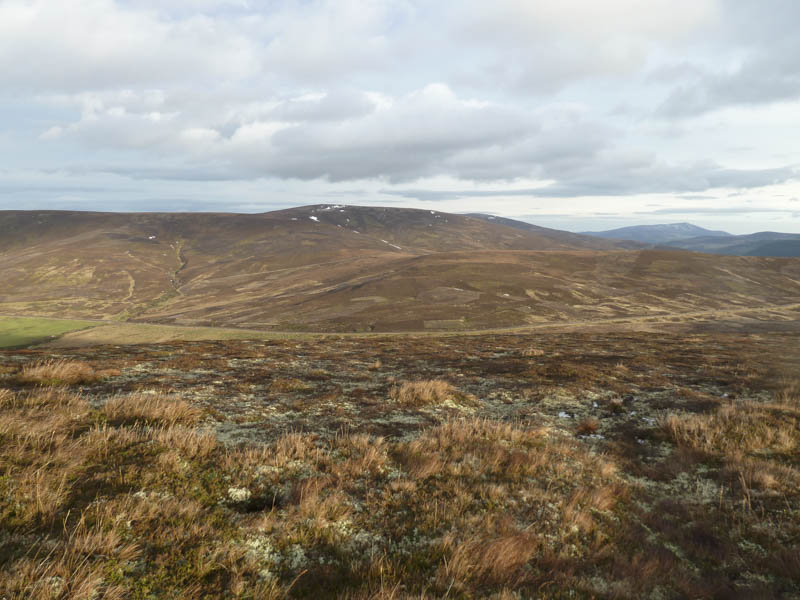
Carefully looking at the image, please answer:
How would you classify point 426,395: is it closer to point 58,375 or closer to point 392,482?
point 392,482

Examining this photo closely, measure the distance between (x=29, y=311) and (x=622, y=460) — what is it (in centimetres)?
20272

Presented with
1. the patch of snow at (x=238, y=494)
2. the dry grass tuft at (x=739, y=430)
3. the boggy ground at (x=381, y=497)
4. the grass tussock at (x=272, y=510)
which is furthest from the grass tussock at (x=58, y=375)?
the dry grass tuft at (x=739, y=430)

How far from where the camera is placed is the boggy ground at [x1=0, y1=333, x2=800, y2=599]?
4574mm

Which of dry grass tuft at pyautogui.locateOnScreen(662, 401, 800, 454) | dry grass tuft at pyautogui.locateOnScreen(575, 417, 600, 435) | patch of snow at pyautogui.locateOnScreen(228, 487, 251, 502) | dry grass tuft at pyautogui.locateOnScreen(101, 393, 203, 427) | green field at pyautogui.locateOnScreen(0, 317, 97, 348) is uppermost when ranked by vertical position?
dry grass tuft at pyautogui.locateOnScreen(101, 393, 203, 427)

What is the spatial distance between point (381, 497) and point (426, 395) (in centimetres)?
648

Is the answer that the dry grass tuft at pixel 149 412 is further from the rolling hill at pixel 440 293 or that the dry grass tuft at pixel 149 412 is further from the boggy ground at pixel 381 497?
the rolling hill at pixel 440 293

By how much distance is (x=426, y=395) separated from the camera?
12781 millimetres

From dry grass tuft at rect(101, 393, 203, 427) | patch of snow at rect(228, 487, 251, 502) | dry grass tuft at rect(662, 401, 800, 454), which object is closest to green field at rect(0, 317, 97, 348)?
dry grass tuft at rect(101, 393, 203, 427)

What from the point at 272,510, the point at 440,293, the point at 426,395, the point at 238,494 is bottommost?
the point at 440,293

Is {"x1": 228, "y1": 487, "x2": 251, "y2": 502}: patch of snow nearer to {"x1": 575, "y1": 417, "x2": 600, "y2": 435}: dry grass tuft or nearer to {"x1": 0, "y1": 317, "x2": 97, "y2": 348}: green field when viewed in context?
{"x1": 575, "y1": 417, "x2": 600, "y2": 435}: dry grass tuft

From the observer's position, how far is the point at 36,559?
4.07 metres

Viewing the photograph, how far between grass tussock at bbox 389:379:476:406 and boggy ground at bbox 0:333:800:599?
0.15 meters

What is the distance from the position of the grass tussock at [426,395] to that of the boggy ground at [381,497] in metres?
0.15

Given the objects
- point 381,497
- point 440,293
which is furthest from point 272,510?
point 440,293
